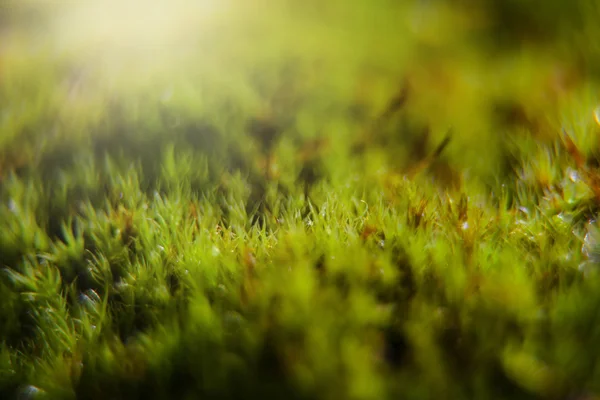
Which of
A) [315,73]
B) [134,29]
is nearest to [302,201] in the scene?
[315,73]

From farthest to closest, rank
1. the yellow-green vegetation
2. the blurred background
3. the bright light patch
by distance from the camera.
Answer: the bright light patch → the blurred background → the yellow-green vegetation

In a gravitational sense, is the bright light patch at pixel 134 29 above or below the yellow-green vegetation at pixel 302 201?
above

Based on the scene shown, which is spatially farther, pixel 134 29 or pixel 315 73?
pixel 134 29

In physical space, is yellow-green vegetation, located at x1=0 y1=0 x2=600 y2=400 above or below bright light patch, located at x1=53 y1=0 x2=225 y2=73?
below

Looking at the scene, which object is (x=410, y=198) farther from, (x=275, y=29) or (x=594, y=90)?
(x=275, y=29)

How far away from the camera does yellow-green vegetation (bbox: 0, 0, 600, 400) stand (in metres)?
1.00

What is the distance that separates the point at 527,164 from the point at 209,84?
104 centimetres

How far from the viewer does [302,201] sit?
1.36 meters

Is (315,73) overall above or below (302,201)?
above

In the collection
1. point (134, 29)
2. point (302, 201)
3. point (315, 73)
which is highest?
point (134, 29)

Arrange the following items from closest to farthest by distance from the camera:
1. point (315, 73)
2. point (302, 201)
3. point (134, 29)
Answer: point (302, 201)
point (315, 73)
point (134, 29)

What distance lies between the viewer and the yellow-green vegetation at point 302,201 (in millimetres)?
1000

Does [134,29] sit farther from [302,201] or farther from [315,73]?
[302,201]

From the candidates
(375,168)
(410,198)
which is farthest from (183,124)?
(410,198)
